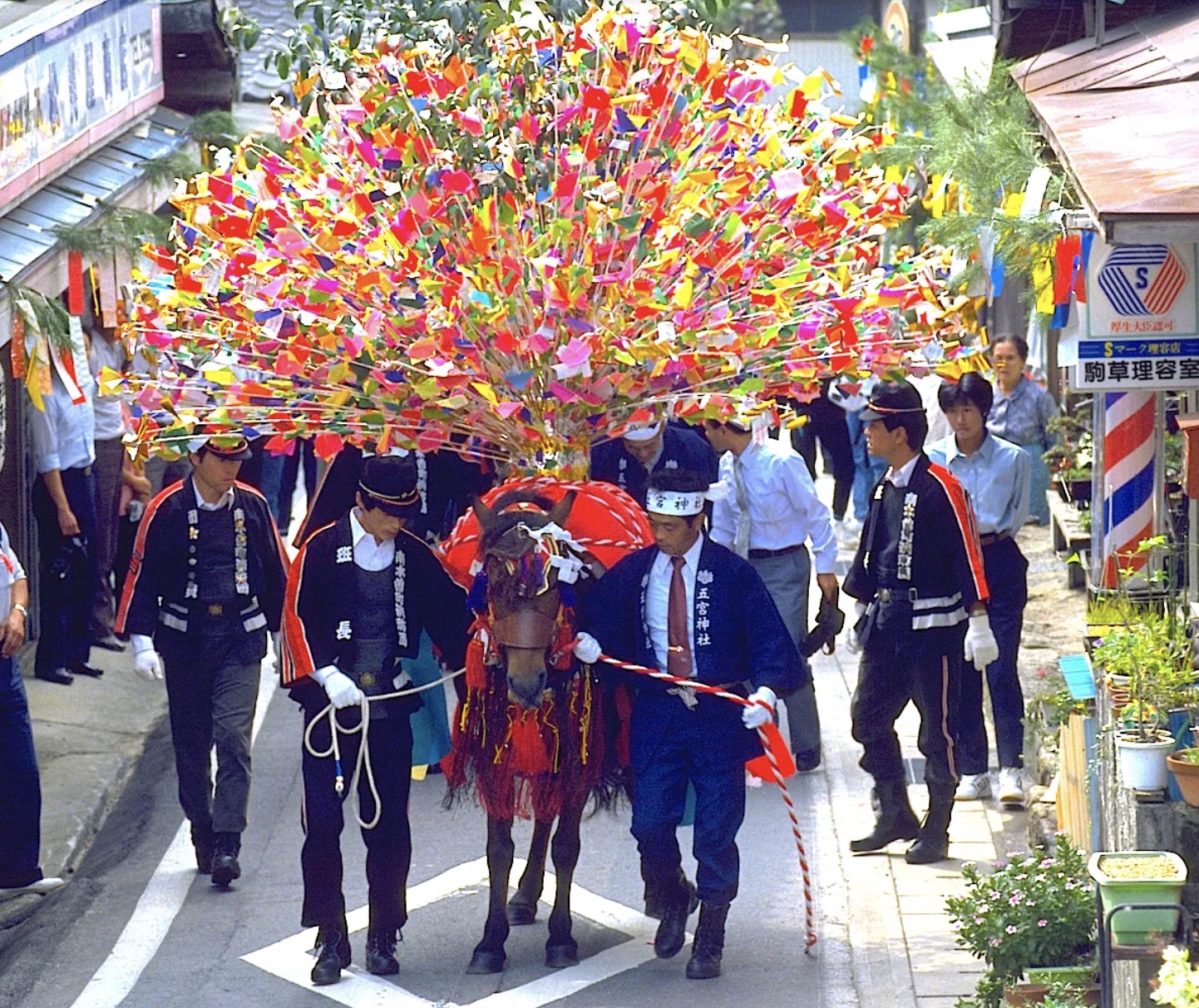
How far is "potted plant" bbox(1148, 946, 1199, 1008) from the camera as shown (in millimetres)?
4488

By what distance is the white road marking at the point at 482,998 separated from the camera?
277 inches

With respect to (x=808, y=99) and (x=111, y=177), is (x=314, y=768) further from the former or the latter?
(x=111, y=177)

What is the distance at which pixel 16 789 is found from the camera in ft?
26.8

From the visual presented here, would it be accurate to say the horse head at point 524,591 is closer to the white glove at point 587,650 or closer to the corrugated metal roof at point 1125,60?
the white glove at point 587,650

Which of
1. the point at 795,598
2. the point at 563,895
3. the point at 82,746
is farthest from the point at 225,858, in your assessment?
the point at 795,598

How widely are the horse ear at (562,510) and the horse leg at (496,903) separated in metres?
1.09

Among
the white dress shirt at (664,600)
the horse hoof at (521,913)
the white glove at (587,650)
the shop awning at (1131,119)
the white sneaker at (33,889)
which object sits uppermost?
the shop awning at (1131,119)

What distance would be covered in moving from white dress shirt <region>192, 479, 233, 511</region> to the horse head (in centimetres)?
180

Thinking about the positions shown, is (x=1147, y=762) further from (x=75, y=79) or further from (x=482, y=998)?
(x=75, y=79)

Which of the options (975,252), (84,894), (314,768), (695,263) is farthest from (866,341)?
(84,894)

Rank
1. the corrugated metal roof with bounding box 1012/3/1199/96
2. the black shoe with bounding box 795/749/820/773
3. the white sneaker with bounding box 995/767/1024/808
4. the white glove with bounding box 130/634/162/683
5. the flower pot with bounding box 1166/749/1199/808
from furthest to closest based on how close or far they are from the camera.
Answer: the black shoe with bounding box 795/749/820/773 → the white sneaker with bounding box 995/767/1024/808 → the white glove with bounding box 130/634/162/683 → the corrugated metal roof with bounding box 1012/3/1199/96 → the flower pot with bounding box 1166/749/1199/808

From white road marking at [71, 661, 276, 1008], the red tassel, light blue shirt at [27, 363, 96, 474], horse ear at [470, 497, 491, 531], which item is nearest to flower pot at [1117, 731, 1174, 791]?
the red tassel

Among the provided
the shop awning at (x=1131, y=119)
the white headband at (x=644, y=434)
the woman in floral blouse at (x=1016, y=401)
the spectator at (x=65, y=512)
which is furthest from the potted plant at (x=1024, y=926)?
the spectator at (x=65, y=512)

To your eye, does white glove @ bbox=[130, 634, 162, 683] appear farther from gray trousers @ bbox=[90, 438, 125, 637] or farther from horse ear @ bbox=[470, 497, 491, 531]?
gray trousers @ bbox=[90, 438, 125, 637]
